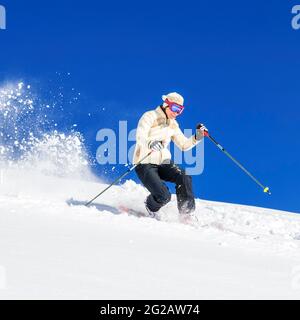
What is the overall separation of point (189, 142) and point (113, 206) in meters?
1.72

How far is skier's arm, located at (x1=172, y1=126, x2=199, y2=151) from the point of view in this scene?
883 cm

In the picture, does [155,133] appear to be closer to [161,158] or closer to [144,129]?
[144,129]

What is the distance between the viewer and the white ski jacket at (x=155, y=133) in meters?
8.22

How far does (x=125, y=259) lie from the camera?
376cm

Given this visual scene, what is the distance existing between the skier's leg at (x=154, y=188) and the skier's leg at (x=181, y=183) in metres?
0.25

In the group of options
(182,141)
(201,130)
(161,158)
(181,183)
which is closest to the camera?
(181,183)

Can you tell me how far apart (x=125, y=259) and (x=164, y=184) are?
4.36 meters

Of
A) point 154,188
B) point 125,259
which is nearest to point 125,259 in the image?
point 125,259
